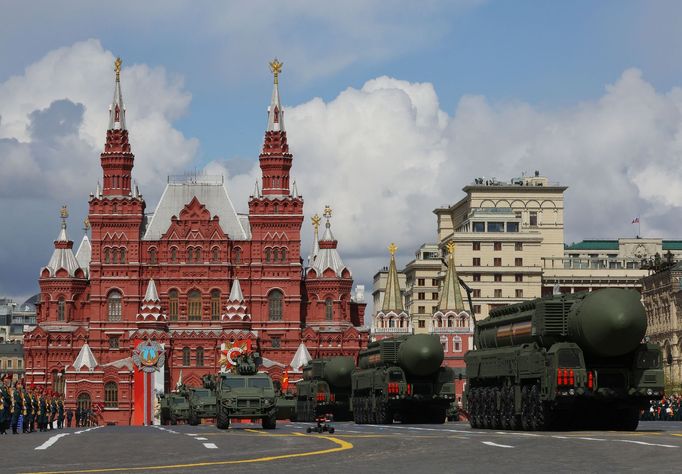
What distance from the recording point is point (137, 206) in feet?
458

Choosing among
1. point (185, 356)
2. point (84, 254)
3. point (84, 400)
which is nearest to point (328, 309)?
point (185, 356)

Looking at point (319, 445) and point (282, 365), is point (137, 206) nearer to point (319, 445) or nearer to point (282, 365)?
point (282, 365)

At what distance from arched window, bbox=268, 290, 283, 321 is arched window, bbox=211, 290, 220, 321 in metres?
5.11

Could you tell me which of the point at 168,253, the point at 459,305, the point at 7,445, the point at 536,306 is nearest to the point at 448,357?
the point at 459,305

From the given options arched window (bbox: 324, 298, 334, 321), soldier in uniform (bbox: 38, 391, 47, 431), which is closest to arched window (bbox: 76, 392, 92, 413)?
arched window (bbox: 324, 298, 334, 321)

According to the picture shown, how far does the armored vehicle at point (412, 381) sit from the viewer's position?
6025 cm

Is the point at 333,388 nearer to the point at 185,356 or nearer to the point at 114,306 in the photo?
the point at 185,356

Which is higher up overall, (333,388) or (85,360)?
(85,360)

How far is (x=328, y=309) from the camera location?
143 meters

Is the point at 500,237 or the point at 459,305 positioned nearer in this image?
the point at 459,305

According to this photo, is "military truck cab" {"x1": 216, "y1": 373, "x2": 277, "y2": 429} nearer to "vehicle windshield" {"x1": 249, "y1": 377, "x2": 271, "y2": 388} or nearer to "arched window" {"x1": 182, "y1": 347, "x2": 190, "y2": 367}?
"vehicle windshield" {"x1": 249, "y1": 377, "x2": 271, "y2": 388}

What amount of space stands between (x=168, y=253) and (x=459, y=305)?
34881 mm

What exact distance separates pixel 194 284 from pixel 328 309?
1366 cm

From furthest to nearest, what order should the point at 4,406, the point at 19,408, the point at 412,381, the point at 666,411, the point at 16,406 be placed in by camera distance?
1. the point at 666,411
2. the point at 412,381
3. the point at 19,408
4. the point at 16,406
5. the point at 4,406
